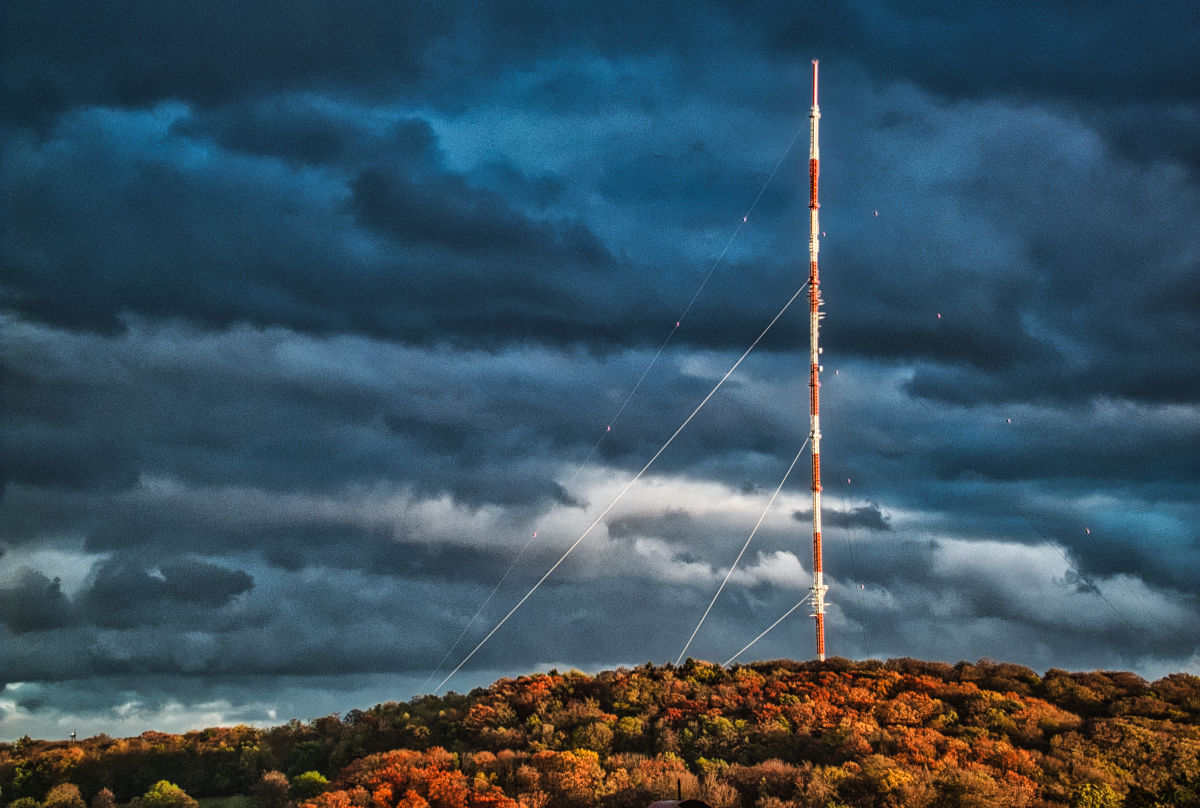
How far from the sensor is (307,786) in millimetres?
45219

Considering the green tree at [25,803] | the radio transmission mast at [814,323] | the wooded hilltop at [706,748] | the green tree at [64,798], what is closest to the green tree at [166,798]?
the wooded hilltop at [706,748]

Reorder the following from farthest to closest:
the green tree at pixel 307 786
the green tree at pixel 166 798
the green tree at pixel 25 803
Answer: the green tree at pixel 25 803
the green tree at pixel 166 798
the green tree at pixel 307 786

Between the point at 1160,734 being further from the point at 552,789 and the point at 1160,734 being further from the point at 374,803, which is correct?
the point at 374,803

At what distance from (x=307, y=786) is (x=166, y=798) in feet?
25.6

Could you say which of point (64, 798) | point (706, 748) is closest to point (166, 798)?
point (64, 798)

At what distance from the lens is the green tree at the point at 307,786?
44562 mm

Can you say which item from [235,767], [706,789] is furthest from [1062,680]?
[235,767]

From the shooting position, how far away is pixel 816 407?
51.4 metres

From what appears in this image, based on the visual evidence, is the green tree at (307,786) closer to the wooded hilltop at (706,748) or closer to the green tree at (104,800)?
the wooded hilltop at (706,748)

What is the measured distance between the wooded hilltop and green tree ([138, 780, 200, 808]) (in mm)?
129

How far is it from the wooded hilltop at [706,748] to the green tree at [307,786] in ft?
0.36

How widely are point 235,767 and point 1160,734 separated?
47565 mm

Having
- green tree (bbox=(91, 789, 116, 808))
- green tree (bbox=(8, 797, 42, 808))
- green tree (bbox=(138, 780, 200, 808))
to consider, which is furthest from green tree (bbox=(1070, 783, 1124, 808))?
green tree (bbox=(8, 797, 42, 808))

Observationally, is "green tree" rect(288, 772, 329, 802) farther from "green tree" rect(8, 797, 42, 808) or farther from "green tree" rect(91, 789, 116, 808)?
"green tree" rect(8, 797, 42, 808)
